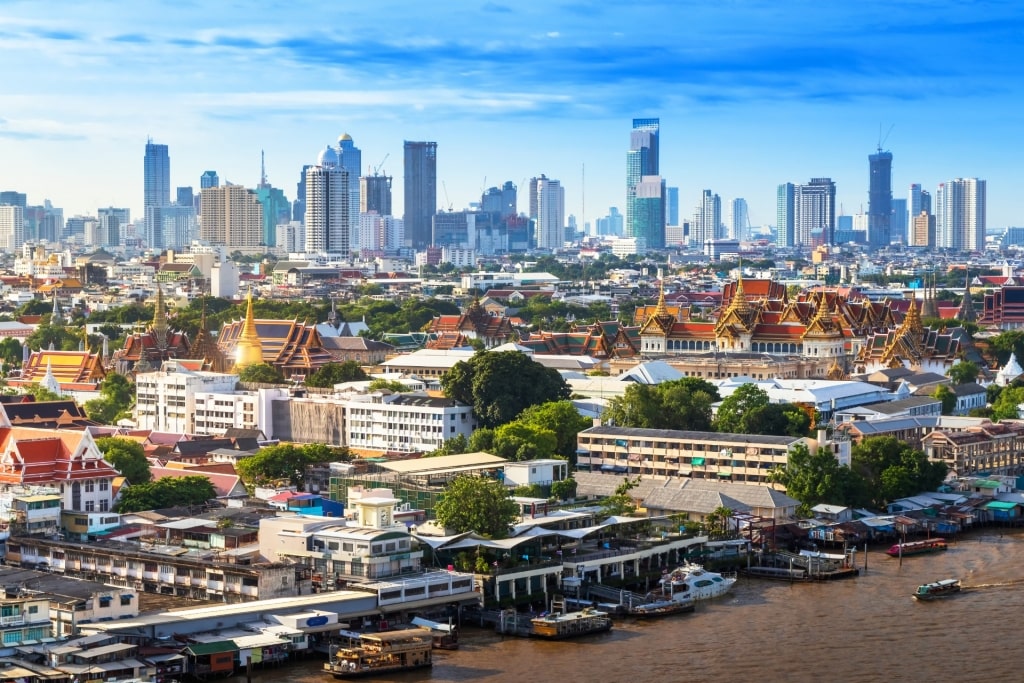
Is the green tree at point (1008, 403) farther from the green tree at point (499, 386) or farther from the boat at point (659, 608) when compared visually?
the boat at point (659, 608)

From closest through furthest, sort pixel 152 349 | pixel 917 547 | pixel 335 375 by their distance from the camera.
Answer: pixel 917 547
pixel 335 375
pixel 152 349

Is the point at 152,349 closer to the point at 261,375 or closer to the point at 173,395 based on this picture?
the point at 261,375

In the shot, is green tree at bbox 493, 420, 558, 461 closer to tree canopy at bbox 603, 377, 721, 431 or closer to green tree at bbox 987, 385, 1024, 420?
tree canopy at bbox 603, 377, 721, 431

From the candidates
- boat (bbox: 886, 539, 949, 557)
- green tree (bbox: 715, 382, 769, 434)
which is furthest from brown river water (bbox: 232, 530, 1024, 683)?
green tree (bbox: 715, 382, 769, 434)

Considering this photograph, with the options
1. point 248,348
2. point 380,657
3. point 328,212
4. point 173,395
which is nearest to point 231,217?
point 328,212

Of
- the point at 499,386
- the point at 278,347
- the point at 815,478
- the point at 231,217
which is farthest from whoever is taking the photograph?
the point at 231,217

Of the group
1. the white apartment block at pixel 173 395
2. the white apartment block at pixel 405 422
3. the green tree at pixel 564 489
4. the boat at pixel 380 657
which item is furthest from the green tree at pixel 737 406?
the boat at pixel 380 657
